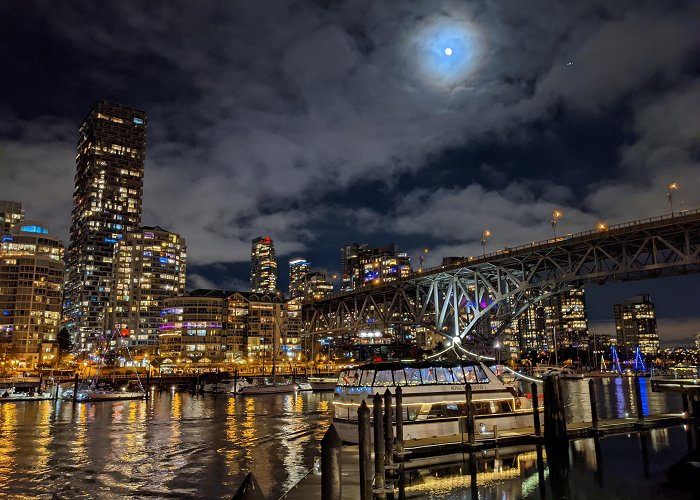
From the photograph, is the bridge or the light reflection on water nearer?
the light reflection on water

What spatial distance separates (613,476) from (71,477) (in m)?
25.6

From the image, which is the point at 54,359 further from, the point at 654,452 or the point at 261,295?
the point at 654,452

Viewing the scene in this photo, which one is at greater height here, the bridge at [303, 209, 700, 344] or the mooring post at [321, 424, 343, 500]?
the bridge at [303, 209, 700, 344]

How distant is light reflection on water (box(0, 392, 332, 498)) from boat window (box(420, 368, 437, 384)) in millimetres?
7775

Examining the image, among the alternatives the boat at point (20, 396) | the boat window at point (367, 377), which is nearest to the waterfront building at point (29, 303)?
the boat at point (20, 396)

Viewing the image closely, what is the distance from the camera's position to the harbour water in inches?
894

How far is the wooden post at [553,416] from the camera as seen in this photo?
27.6m

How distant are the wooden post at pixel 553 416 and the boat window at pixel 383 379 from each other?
8.33 metres

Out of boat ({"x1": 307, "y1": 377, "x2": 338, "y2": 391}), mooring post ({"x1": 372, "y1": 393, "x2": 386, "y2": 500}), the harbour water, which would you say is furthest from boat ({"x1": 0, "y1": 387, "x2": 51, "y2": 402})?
mooring post ({"x1": 372, "y1": 393, "x2": 386, "y2": 500})

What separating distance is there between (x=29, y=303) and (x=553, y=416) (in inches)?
6929

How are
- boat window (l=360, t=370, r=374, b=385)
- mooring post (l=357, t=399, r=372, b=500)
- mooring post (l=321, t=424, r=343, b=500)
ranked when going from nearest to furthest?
mooring post (l=321, t=424, r=343, b=500) < mooring post (l=357, t=399, r=372, b=500) < boat window (l=360, t=370, r=374, b=385)

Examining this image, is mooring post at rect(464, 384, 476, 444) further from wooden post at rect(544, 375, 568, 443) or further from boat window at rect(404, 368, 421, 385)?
wooden post at rect(544, 375, 568, 443)

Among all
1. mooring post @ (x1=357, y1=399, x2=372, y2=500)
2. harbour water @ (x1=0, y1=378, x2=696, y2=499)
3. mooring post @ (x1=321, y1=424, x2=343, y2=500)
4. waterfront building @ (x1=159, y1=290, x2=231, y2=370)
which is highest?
waterfront building @ (x1=159, y1=290, x2=231, y2=370)

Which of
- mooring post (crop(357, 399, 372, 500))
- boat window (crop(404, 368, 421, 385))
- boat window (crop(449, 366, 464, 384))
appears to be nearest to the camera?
mooring post (crop(357, 399, 372, 500))
